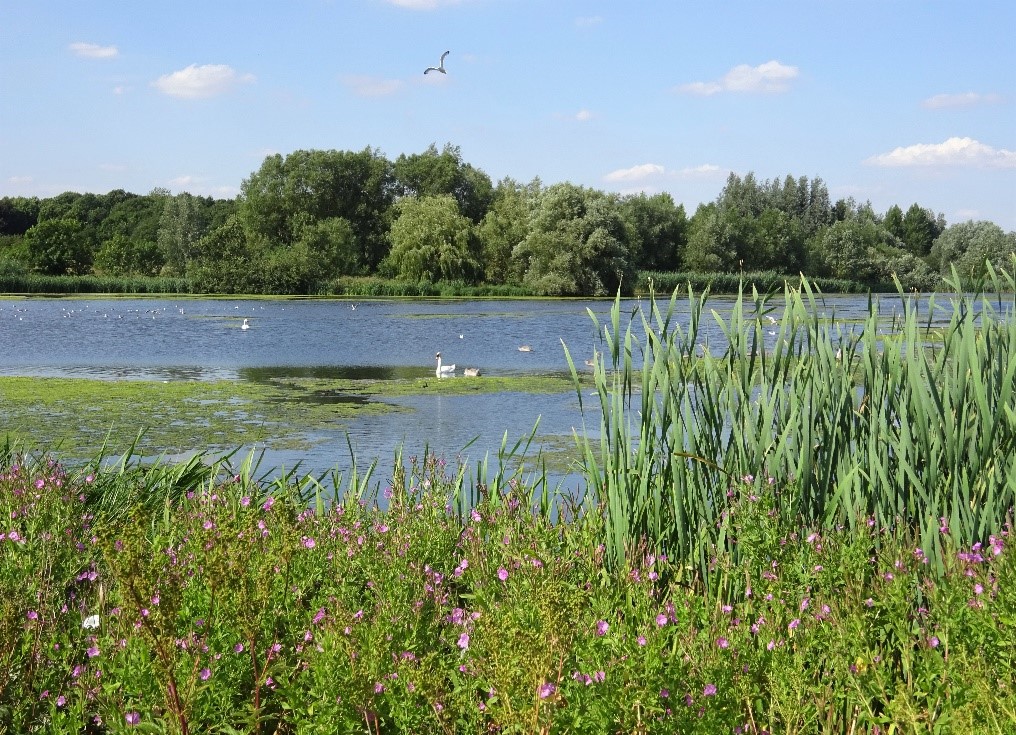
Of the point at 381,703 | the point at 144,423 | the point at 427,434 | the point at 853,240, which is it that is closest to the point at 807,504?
the point at 381,703

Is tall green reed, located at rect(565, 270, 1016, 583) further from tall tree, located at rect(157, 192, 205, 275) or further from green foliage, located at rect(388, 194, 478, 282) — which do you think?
tall tree, located at rect(157, 192, 205, 275)

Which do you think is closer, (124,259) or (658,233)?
(658,233)

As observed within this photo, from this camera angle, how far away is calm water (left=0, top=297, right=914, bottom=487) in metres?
12.8

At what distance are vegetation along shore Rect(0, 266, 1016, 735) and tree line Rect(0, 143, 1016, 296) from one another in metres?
47.7

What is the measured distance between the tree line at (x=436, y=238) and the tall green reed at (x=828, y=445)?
4745cm

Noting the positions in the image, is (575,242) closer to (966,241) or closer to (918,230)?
(966,241)

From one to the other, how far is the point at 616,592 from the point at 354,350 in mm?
23499

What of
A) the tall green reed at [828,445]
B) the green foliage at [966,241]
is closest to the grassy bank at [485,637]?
the tall green reed at [828,445]

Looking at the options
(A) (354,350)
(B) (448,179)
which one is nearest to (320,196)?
(B) (448,179)

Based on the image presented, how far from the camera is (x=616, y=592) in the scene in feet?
9.67

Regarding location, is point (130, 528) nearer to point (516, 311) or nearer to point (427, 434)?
point (427, 434)

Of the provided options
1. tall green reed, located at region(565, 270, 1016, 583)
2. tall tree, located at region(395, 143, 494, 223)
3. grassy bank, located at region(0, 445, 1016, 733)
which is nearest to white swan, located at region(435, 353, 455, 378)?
tall green reed, located at region(565, 270, 1016, 583)

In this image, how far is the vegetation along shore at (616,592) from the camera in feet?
7.89

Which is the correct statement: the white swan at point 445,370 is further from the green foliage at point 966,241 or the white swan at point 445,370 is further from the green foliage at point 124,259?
the green foliage at point 124,259
